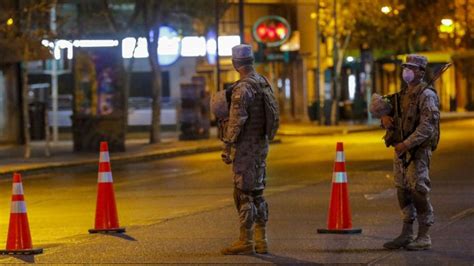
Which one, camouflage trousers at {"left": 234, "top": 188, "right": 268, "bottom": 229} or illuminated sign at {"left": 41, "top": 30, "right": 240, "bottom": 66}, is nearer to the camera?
camouflage trousers at {"left": 234, "top": 188, "right": 268, "bottom": 229}

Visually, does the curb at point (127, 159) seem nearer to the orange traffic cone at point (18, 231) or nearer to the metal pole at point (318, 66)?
the orange traffic cone at point (18, 231)

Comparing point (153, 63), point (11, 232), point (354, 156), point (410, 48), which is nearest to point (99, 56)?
point (153, 63)

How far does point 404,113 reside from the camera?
10500 mm

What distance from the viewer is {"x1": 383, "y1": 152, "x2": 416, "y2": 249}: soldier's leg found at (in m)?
10.5

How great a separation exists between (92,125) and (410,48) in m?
27.9

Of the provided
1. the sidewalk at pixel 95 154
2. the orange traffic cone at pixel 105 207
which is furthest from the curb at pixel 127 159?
the orange traffic cone at pixel 105 207

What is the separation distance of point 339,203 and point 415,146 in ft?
5.59

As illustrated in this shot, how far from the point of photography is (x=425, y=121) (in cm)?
1032

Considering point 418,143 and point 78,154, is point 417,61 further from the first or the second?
point 78,154

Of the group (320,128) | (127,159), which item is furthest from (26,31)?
(320,128)

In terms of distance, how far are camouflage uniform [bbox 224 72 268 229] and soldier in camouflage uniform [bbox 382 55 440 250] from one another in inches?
47.3

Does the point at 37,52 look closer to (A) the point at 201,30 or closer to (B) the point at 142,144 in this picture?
(B) the point at 142,144

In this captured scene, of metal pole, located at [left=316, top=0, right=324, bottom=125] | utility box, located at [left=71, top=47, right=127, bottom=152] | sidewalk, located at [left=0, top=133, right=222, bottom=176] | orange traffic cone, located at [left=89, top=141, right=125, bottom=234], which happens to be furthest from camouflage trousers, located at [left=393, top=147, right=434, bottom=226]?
metal pole, located at [left=316, top=0, right=324, bottom=125]

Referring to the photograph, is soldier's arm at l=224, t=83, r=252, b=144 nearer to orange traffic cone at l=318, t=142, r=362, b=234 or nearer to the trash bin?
orange traffic cone at l=318, t=142, r=362, b=234
